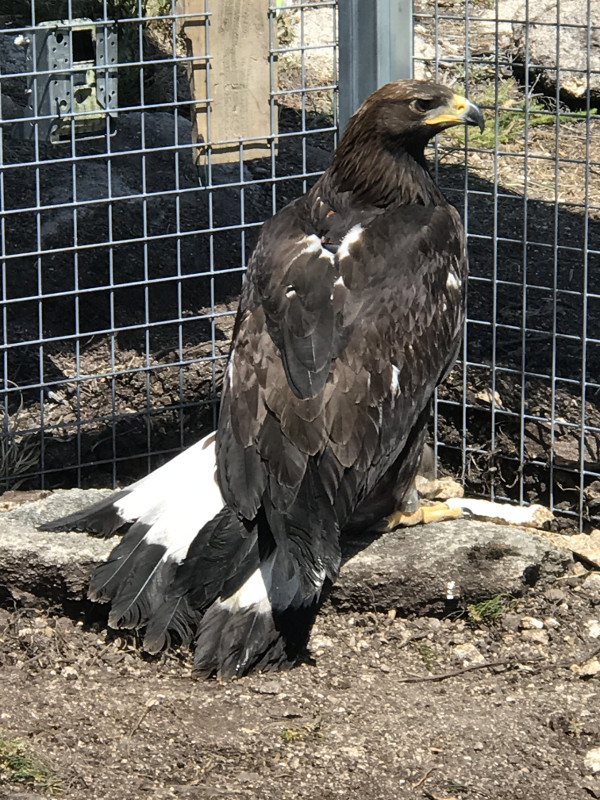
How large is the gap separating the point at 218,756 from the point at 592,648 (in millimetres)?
1484

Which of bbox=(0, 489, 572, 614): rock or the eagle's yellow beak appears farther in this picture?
the eagle's yellow beak

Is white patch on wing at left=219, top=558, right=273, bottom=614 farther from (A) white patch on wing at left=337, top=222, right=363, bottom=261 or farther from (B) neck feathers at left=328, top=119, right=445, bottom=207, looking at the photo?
(B) neck feathers at left=328, top=119, right=445, bottom=207

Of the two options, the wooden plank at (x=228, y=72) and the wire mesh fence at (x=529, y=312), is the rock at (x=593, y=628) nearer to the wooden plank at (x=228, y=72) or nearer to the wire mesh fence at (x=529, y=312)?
the wire mesh fence at (x=529, y=312)

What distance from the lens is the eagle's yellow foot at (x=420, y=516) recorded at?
5.02 metres

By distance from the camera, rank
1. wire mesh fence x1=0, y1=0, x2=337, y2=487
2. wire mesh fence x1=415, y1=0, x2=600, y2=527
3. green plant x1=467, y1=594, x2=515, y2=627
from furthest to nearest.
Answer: wire mesh fence x1=415, y1=0, x2=600, y2=527
wire mesh fence x1=0, y1=0, x2=337, y2=487
green plant x1=467, y1=594, x2=515, y2=627

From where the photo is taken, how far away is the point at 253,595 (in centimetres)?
427

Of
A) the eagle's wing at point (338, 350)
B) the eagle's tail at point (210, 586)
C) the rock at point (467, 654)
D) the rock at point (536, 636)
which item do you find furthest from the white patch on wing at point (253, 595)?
the rock at point (536, 636)

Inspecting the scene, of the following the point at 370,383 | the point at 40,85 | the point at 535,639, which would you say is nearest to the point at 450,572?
the point at 535,639

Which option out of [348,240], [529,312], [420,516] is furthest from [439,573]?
[529,312]

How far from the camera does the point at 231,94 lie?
5254 mm

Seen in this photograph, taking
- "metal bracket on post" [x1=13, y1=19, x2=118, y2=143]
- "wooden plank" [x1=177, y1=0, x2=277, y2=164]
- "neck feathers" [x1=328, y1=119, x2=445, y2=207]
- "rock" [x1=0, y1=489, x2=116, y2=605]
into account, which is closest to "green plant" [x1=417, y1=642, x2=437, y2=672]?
"rock" [x1=0, y1=489, x2=116, y2=605]

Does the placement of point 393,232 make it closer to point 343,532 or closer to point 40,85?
point 343,532

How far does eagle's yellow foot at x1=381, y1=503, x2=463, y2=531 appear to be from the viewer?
5.02m

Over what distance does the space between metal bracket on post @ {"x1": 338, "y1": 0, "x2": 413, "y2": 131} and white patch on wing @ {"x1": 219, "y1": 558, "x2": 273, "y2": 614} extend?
2.07 metres
